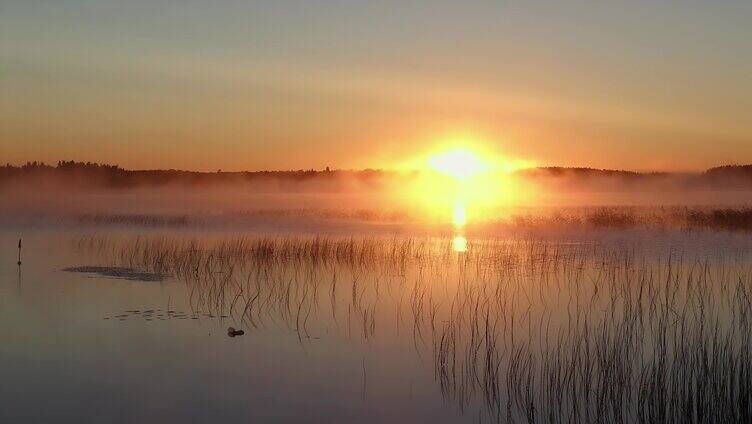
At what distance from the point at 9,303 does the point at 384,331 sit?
20.0ft

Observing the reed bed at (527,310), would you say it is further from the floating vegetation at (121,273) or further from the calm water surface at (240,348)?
the floating vegetation at (121,273)

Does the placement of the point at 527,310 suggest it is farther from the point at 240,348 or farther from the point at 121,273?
the point at 121,273

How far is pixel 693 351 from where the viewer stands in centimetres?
714

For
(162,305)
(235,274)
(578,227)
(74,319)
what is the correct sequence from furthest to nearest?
1. (578,227)
2. (235,274)
3. (162,305)
4. (74,319)

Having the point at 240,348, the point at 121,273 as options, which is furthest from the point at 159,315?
the point at 121,273

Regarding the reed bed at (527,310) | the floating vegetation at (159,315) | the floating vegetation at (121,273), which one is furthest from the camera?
the floating vegetation at (121,273)

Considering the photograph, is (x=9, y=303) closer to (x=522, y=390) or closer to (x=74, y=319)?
(x=74, y=319)

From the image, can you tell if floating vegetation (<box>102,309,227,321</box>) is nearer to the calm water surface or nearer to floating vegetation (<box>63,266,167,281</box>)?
the calm water surface

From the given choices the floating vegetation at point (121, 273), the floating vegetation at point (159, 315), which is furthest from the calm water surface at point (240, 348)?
the floating vegetation at point (121, 273)

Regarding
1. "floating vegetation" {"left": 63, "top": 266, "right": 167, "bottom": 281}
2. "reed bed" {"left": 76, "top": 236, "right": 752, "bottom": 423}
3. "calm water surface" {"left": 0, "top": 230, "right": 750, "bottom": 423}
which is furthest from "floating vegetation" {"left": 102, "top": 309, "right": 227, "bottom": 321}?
"floating vegetation" {"left": 63, "top": 266, "right": 167, "bottom": 281}

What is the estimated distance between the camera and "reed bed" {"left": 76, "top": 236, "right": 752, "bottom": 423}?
639 centimetres

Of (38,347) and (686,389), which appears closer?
(686,389)

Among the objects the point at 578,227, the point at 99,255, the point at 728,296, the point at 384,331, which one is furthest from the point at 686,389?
the point at 578,227

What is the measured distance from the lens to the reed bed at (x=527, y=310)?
6.39 metres
